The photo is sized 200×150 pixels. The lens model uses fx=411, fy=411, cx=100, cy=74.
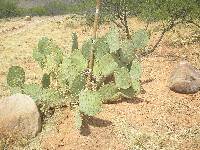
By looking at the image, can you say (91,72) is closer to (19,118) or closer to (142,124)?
(142,124)

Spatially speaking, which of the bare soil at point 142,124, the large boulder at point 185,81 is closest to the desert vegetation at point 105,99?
the bare soil at point 142,124

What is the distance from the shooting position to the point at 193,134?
6707mm

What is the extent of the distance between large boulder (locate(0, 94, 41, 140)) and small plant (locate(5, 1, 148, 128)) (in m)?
0.50

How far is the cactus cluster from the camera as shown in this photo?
7430 millimetres

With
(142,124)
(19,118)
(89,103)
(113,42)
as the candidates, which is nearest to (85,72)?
(113,42)

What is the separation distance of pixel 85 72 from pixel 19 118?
1.55m

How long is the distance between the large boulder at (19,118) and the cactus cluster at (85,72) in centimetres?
51

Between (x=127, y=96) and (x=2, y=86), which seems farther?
(x=2, y=86)

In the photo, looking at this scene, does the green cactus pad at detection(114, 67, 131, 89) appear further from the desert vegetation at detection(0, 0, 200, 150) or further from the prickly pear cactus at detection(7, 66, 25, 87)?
the prickly pear cactus at detection(7, 66, 25, 87)

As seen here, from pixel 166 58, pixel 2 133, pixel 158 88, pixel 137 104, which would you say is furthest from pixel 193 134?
pixel 166 58

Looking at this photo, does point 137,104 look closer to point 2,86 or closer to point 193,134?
point 193,134

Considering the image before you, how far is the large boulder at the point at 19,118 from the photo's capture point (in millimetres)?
6645

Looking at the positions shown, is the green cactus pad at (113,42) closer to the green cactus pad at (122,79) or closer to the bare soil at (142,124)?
the green cactus pad at (122,79)

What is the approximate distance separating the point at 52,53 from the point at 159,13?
16.0 ft
